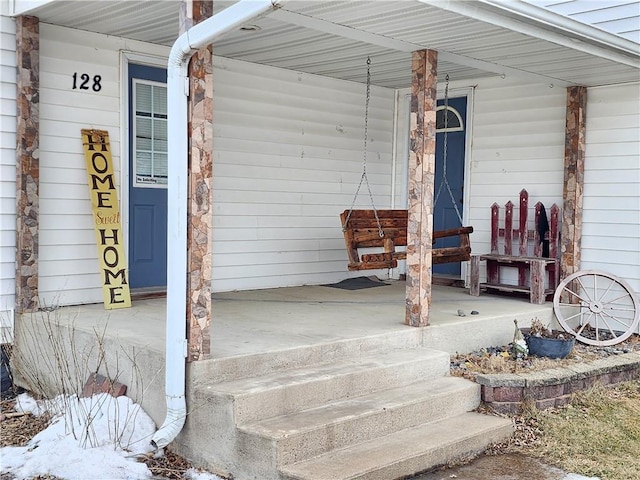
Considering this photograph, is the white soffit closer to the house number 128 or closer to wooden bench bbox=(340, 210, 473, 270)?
wooden bench bbox=(340, 210, 473, 270)

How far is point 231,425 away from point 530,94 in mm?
5087

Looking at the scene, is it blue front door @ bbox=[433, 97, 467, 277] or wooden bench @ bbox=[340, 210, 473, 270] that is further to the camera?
blue front door @ bbox=[433, 97, 467, 277]

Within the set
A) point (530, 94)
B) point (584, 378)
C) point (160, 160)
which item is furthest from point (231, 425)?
point (530, 94)

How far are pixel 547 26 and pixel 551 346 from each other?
245 centimetres

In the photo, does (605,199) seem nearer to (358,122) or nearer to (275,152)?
(358,122)

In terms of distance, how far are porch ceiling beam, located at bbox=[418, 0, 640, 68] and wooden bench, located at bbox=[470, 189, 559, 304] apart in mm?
1801

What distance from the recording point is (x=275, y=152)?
713 cm

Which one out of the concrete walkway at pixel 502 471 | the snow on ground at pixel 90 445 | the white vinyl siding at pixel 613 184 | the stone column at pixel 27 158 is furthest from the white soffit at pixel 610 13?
the snow on ground at pixel 90 445

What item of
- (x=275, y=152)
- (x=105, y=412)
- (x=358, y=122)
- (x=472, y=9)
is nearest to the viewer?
(x=105, y=412)

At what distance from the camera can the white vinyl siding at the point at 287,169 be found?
265 inches

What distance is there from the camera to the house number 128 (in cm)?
561

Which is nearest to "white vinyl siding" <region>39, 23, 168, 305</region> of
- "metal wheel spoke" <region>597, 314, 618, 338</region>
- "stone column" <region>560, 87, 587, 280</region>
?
"stone column" <region>560, 87, 587, 280</region>

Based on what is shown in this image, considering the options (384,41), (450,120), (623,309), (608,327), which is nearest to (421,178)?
(384,41)

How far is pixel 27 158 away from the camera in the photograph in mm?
5254
